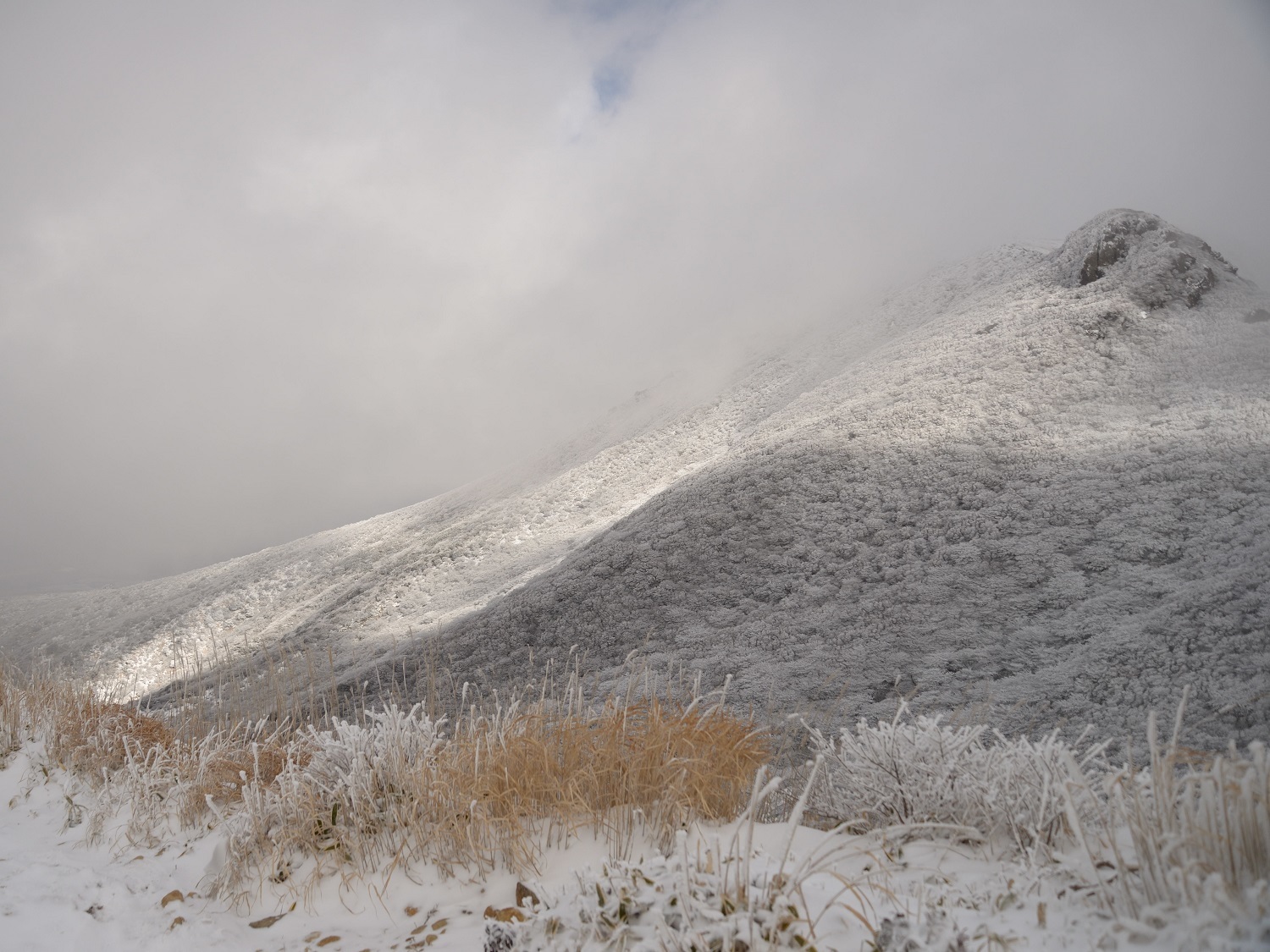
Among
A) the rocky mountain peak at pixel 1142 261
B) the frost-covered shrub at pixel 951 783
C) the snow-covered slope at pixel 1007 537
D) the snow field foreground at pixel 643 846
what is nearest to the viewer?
the snow field foreground at pixel 643 846

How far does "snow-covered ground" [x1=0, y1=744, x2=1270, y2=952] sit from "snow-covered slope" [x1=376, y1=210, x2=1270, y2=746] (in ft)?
6.79

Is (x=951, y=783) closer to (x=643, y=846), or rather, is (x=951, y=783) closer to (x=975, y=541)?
(x=643, y=846)

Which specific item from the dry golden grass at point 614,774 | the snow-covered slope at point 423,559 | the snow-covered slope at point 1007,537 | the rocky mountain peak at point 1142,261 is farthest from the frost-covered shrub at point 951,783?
the rocky mountain peak at point 1142,261

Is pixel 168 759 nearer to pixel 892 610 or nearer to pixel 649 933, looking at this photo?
pixel 649 933

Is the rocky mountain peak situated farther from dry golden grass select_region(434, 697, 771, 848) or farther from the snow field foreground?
→ dry golden grass select_region(434, 697, 771, 848)

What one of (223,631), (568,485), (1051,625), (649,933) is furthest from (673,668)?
(223,631)

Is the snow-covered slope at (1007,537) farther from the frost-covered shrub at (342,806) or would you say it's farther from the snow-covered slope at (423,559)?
the frost-covered shrub at (342,806)

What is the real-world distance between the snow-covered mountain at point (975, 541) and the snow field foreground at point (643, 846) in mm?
685

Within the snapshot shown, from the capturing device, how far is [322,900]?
108 inches

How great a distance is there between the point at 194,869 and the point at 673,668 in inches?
153

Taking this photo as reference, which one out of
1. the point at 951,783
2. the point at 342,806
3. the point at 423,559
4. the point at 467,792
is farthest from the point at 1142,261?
the point at 423,559

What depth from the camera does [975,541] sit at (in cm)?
605

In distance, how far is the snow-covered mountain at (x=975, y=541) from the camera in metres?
4.61

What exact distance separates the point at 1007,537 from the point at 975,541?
265 millimetres
